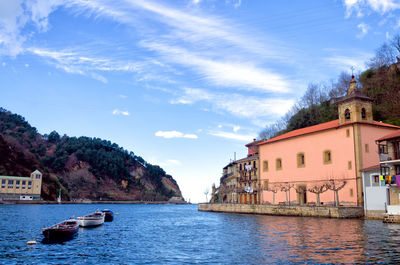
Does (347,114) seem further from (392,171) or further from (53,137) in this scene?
(53,137)

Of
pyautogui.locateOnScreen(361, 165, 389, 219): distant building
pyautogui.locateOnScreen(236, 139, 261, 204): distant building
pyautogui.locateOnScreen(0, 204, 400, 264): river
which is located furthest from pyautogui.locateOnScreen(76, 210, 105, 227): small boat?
pyautogui.locateOnScreen(236, 139, 261, 204): distant building

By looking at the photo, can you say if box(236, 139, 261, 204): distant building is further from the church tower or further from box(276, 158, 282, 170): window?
the church tower

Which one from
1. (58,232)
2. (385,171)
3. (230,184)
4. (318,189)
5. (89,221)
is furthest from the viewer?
(230,184)

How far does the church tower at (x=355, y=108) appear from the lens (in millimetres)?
46938

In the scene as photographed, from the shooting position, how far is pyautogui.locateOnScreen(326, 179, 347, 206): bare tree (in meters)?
44.0

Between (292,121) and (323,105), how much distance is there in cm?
743

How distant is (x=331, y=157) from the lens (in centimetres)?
4853

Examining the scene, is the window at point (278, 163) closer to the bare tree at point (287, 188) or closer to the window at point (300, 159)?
the bare tree at point (287, 188)

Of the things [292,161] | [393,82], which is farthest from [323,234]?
[393,82]

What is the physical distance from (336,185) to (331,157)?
3.93 metres

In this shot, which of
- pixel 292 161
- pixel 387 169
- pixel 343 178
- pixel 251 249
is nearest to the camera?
pixel 251 249

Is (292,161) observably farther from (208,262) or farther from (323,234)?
(208,262)

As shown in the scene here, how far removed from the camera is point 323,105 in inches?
3054

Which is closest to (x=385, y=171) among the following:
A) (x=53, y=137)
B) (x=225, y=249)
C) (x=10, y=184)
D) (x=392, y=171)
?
(x=392, y=171)
